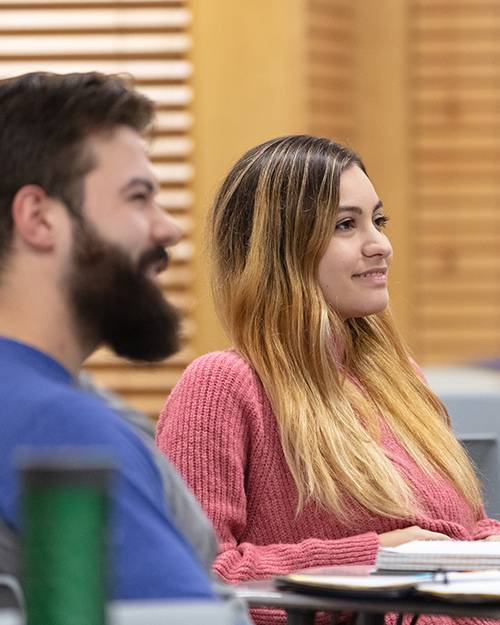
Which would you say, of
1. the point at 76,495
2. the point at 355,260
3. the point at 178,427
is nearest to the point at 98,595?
the point at 76,495

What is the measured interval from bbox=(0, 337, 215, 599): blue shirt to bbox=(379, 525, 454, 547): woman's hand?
2.97 ft

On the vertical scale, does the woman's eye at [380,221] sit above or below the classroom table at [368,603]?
above

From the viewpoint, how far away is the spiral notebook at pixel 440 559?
1.41 metres

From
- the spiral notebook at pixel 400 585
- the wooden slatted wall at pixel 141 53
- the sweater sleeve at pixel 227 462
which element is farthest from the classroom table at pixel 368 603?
the wooden slatted wall at pixel 141 53

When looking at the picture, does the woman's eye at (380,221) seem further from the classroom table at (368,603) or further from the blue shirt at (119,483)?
the blue shirt at (119,483)

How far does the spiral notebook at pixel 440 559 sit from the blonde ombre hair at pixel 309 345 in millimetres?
412

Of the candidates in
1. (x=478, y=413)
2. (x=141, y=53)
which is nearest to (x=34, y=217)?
(x=478, y=413)

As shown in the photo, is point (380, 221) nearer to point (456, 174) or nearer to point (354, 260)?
point (354, 260)

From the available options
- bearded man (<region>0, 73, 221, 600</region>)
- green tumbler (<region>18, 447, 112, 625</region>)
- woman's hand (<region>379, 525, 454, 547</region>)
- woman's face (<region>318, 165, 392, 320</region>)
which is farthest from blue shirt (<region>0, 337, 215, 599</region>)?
woman's face (<region>318, 165, 392, 320</region>)

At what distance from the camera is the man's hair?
41.7 inches

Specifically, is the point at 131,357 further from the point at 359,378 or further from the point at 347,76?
the point at 347,76

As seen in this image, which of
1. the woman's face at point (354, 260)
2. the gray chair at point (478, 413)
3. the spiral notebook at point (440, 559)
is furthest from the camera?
the gray chair at point (478, 413)

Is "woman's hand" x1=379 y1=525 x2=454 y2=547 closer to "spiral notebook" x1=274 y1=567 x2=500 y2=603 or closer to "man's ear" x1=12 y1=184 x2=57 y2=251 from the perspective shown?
"spiral notebook" x1=274 y1=567 x2=500 y2=603

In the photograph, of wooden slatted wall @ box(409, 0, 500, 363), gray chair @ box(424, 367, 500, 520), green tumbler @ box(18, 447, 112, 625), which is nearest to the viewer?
green tumbler @ box(18, 447, 112, 625)
